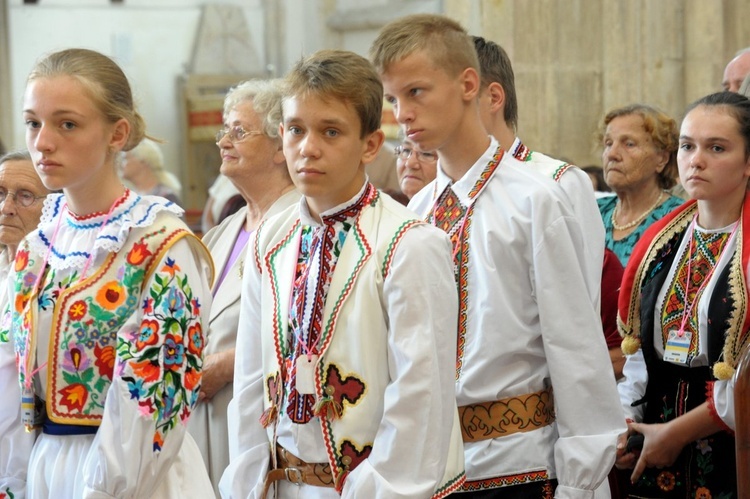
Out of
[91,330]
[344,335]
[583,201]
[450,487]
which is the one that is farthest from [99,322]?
[583,201]

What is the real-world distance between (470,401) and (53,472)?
3.10 feet

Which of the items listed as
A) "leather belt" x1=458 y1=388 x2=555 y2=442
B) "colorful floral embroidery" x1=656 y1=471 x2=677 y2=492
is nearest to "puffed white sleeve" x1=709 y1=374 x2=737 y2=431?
"colorful floral embroidery" x1=656 y1=471 x2=677 y2=492

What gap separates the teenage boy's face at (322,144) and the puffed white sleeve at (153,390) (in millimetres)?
313

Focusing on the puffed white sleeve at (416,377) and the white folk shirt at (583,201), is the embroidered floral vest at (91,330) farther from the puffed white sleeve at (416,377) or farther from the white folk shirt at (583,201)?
the white folk shirt at (583,201)

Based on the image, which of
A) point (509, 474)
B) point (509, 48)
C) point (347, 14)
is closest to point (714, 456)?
point (509, 474)

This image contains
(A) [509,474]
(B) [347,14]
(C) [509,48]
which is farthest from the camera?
(B) [347,14]

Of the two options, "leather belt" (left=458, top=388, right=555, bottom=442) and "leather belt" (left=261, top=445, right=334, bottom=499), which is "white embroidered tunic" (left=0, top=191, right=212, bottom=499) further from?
"leather belt" (left=458, top=388, right=555, bottom=442)

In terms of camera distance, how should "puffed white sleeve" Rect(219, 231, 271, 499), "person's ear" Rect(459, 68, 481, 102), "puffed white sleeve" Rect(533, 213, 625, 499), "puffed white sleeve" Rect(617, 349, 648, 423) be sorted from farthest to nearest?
"puffed white sleeve" Rect(617, 349, 648, 423) < "person's ear" Rect(459, 68, 481, 102) < "puffed white sleeve" Rect(533, 213, 625, 499) < "puffed white sleeve" Rect(219, 231, 271, 499)

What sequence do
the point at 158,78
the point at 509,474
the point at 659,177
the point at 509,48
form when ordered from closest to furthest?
the point at 509,474 → the point at 659,177 → the point at 509,48 → the point at 158,78

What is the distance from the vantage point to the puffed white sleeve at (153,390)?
7.73 feet

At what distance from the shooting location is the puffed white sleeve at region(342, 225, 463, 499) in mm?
2291

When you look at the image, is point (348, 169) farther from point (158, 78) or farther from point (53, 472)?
point (158, 78)

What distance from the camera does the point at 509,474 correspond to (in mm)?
2746

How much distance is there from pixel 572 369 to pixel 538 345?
0.13 m
